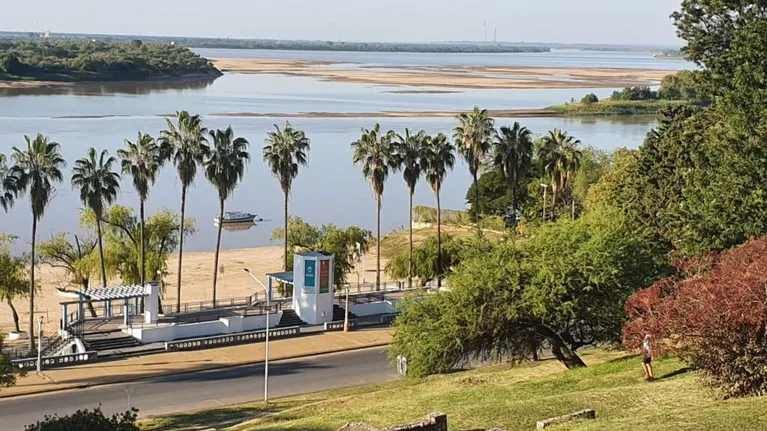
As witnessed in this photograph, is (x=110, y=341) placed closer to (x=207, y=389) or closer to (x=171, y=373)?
(x=171, y=373)

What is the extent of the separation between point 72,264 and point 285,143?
11.7m

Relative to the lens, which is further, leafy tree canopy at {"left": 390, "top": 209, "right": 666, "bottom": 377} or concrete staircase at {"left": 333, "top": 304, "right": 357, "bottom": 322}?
concrete staircase at {"left": 333, "top": 304, "right": 357, "bottom": 322}

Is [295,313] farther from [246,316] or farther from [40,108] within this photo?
[40,108]

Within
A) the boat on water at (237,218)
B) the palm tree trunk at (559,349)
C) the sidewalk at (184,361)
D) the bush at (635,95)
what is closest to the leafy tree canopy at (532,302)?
the palm tree trunk at (559,349)

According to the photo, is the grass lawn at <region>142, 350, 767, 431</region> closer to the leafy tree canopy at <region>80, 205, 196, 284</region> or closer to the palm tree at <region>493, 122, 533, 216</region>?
the leafy tree canopy at <region>80, 205, 196, 284</region>

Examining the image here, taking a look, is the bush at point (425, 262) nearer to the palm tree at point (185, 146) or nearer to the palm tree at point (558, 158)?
the palm tree at point (558, 158)

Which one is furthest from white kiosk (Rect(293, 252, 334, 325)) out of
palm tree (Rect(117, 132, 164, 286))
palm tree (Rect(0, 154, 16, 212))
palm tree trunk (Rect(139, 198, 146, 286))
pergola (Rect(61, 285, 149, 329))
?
palm tree (Rect(0, 154, 16, 212))

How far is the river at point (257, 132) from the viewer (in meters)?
80.6

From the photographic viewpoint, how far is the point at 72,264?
1956 inches

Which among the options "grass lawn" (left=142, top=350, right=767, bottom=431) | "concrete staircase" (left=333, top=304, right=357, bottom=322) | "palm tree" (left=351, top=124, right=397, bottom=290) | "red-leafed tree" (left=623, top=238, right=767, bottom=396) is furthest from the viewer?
"palm tree" (left=351, top=124, right=397, bottom=290)

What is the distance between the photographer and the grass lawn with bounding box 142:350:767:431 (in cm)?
1930

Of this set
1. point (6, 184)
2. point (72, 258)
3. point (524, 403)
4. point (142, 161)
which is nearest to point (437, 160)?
point (142, 161)

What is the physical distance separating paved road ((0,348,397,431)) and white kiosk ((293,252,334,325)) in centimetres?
595

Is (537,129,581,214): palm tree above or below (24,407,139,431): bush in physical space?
above
